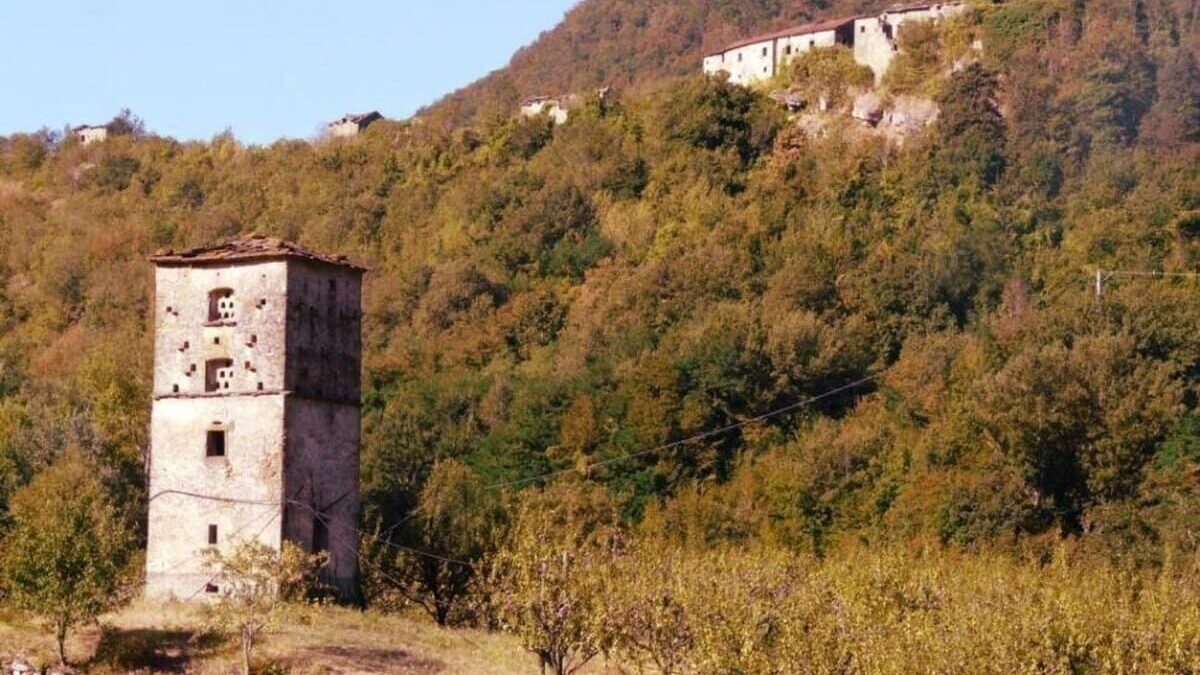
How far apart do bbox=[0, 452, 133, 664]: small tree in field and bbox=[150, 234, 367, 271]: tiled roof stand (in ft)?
17.3

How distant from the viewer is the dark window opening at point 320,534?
42.6 m

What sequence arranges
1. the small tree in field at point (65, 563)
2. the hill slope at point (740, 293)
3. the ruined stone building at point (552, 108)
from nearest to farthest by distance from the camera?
1. the small tree in field at point (65, 563)
2. the hill slope at point (740, 293)
3. the ruined stone building at point (552, 108)

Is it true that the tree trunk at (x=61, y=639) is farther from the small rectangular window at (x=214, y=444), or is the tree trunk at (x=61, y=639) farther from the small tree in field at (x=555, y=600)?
the small tree in field at (x=555, y=600)

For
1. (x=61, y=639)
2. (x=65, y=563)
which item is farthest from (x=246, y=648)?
(x=65, y=563)

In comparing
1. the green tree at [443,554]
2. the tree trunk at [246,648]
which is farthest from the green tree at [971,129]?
the tree trunk at [246,648]

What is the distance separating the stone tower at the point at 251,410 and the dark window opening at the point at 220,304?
0.06 ft

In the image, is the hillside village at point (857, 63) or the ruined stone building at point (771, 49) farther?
the ruined stone building at point (771, 49)

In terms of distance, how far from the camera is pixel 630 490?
64.6 meters

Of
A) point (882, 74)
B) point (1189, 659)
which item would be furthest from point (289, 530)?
point (882, 74)

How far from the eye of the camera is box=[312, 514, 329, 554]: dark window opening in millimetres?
42625

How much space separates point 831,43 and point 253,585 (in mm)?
59084

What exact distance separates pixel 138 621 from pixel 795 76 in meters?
58.1

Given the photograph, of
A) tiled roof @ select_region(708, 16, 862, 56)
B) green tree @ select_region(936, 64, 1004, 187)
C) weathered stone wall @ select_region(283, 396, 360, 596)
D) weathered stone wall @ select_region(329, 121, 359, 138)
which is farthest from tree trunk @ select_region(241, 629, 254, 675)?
weathered stone wall @ select_region(329, 121, 359, 138)

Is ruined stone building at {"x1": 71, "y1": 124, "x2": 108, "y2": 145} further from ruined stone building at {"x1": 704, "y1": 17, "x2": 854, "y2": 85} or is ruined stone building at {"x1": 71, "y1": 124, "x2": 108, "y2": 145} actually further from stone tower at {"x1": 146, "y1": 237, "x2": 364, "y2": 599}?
stone tower at {"x1": 146, "y1": 237, "x2": 364, "y2": 599}
